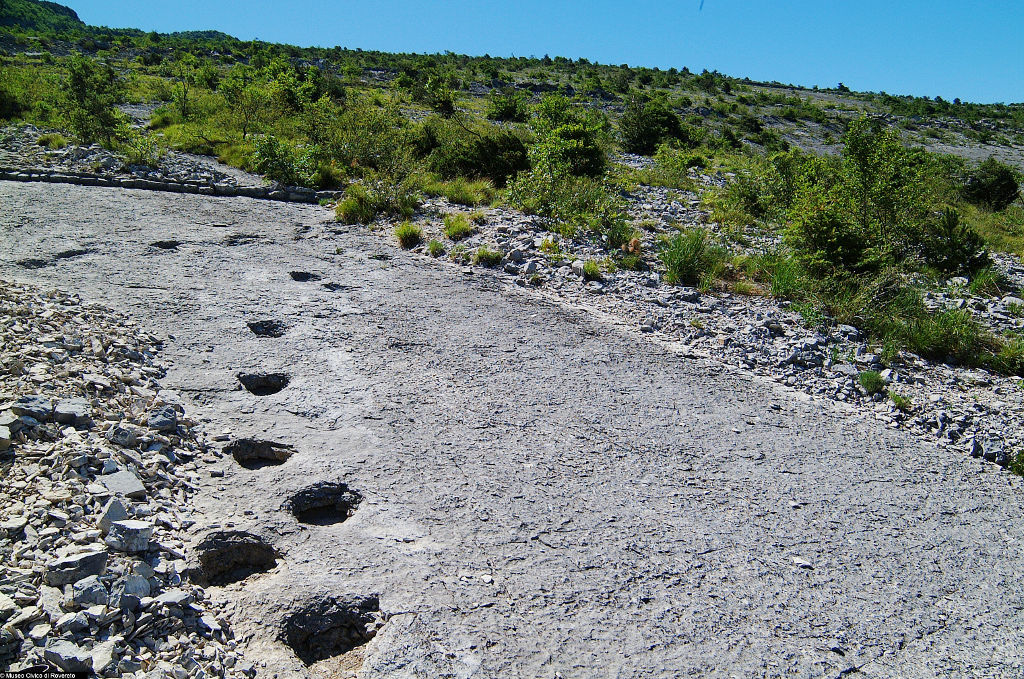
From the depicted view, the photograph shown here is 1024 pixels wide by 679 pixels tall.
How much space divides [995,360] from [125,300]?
9429mm

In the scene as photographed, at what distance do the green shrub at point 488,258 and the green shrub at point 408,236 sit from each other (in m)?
1.26

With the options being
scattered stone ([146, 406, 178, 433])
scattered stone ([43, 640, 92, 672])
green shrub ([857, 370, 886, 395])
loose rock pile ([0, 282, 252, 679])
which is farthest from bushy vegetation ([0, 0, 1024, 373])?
scattered stone ([43, 640, 92, 672])

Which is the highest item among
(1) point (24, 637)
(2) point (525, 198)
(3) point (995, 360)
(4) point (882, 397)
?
(2) point (525, 198)

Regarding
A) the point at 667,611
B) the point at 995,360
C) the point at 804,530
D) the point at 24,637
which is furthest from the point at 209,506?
the point at 995,360

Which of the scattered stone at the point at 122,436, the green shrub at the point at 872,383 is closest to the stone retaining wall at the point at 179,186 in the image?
the scattered stone at the point at 122,436

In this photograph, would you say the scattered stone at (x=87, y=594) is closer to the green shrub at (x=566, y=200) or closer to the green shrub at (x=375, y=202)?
the green shrub at (x=566, y=200)

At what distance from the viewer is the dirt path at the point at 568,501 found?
3.15 metres

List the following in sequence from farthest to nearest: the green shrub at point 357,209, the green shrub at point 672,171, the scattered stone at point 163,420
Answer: the green shrub at point 672,171 < the green shrub at point 357,209 < the scattered stone at point 163,420

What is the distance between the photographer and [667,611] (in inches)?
130

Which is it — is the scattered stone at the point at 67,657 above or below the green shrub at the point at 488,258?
below

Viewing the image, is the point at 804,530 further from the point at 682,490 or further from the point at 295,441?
the point at 295,441

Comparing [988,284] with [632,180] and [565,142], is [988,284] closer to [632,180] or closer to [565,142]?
[565,142]

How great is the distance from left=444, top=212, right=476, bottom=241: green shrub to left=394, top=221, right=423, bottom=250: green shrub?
452 millimetres

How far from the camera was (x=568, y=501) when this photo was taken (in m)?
4.16
